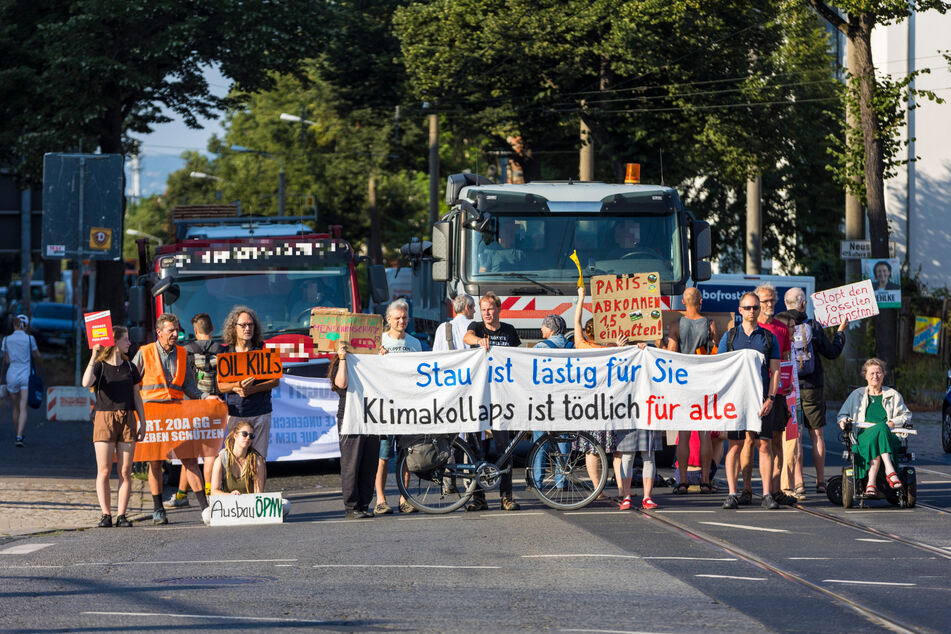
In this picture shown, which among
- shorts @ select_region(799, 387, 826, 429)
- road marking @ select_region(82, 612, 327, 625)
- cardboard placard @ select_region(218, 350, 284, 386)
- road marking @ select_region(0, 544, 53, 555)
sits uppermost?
cardboard placard @ select_region(218, 350, 284, 386)

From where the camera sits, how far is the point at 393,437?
43.4ft

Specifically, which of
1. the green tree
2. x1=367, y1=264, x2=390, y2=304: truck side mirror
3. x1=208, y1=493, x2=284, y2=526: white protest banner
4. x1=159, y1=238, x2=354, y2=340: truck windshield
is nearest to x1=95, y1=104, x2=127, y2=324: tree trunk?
the green tree

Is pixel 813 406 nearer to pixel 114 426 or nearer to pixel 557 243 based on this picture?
pixel 557 243

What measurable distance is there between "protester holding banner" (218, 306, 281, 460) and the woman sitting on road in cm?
11

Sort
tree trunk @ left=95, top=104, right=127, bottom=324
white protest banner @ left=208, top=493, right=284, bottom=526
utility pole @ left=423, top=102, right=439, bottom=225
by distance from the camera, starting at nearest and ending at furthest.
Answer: white protest banner @ left=208, top=493, right=284, bottom=526 < tree trunk @ left=95, top=104, right=127, bottom=324 < utility pole @ left=423, top=102, right=439, bottom=225

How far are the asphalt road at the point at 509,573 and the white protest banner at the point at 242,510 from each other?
0.69ft

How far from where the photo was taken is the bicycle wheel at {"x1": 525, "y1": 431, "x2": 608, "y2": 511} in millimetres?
12562

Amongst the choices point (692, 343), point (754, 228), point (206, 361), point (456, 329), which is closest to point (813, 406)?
point (692, 343)

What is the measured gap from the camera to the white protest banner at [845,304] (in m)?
14.6

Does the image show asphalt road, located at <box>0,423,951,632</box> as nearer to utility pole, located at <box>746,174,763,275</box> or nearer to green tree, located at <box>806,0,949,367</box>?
green tree, located at <box>806,0,949,367</box>

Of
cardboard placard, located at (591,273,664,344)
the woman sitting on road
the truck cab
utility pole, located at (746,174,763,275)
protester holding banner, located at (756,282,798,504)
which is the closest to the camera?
the woman sitting on road

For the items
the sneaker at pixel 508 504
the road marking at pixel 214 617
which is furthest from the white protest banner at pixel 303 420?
the road marking at pixel 214 617

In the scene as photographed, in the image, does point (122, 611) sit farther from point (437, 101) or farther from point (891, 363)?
point (437, 101)

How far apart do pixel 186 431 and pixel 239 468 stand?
758 millimetres
